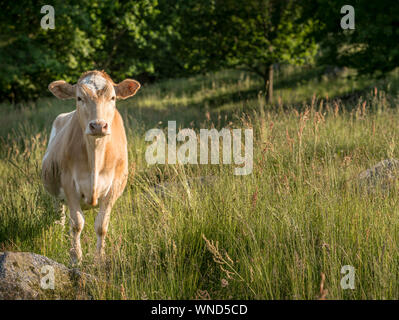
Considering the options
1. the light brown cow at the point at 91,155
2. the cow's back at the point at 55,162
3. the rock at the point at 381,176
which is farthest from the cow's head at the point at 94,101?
the rock at the point at 381,176

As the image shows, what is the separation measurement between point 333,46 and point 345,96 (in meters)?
2.93

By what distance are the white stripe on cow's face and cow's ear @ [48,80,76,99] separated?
0.30m

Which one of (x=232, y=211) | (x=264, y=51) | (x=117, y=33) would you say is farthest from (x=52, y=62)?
(x=232, y=211)

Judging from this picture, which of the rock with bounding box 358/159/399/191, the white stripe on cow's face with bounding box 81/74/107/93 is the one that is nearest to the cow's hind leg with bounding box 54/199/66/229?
the white stripe on cow's face with bounding box 81/74/107/93

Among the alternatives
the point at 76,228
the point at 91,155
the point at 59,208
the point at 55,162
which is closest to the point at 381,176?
the point at 91,155

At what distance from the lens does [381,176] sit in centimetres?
424

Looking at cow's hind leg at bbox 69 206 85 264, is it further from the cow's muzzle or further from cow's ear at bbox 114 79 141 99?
cow's ear at bbox 114 79 141 99

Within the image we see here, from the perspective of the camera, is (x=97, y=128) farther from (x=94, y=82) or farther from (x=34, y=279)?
(x=34, y=279)

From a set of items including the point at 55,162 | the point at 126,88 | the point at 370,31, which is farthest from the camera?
the point at 370,31

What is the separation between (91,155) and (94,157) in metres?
0.04

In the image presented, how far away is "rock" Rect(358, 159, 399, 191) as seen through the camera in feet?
13.7

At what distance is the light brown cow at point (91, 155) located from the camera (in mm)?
3977
